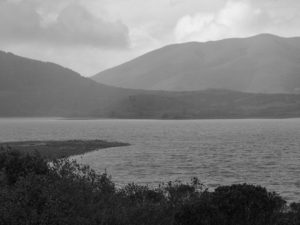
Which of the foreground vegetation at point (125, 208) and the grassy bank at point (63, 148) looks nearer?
the foreground vegetation at point (125, 208)

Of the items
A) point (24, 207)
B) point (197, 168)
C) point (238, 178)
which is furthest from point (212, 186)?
point (24, 207)

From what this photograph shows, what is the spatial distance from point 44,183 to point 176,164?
4846 cm

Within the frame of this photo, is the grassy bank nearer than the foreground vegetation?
No

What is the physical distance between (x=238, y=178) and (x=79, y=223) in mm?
39863

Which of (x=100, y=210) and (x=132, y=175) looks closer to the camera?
(x=100, y=210)

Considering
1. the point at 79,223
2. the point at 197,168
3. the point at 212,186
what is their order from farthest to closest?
the point at 197,168
the point at 212,186
the point at 79,223

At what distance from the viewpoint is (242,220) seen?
2795cm

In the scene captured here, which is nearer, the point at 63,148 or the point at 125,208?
the point at 125,208

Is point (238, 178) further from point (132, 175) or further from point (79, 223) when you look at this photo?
point (79, 223)

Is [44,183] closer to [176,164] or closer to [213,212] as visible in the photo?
[213,212]

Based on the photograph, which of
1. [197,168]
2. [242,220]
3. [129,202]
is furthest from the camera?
[197,168]

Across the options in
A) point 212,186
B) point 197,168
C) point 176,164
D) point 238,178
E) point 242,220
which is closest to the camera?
point 242,220

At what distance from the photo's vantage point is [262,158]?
8831cm

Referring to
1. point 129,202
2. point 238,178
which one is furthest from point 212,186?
point 129,202
